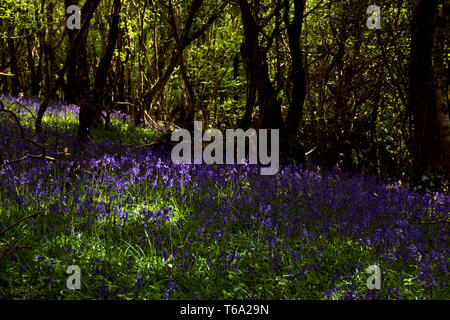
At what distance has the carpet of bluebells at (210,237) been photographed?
3.35 meters

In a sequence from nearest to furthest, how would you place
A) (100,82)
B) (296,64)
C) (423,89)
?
(423,89)
(100,82)
(296,64)

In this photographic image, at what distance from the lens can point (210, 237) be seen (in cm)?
413

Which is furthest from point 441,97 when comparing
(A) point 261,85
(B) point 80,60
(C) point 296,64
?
(B) point 80,60

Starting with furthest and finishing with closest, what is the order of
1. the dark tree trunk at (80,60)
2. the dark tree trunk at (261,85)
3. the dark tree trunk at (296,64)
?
the dark tree trunk at (296,64) → the dark tree trunk at (261,85) → the dark tree trunk at (80,60)

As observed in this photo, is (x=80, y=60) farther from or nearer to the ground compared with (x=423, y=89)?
farther from the ground

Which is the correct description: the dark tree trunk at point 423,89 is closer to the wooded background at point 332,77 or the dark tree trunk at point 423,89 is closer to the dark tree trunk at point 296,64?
the wooded background at point 332,77

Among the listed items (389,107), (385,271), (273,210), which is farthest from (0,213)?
(389,107)

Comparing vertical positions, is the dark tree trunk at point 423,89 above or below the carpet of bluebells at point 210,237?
above

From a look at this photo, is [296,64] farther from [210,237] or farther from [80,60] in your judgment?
[210,237]

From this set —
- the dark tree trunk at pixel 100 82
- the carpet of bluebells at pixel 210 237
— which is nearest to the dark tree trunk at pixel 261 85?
the carpet of bluebells at pixel 210 237

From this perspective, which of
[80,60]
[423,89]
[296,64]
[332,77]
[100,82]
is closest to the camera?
[423,89]

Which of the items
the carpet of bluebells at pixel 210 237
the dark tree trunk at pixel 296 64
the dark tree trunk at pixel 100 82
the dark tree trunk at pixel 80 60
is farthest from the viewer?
the dark tree trunk at pixel 296 64
